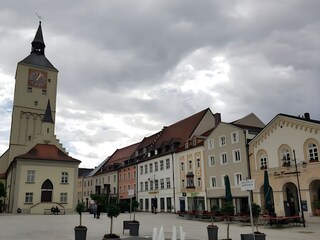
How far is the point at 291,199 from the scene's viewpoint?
107ft

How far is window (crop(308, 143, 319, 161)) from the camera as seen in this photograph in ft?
97.6

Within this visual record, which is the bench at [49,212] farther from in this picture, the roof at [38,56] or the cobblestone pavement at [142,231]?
the roof at [38,56]

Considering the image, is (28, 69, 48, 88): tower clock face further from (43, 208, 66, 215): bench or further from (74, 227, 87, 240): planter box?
(74, 227, 87, 240): planter box

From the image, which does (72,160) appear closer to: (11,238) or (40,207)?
(40,207)

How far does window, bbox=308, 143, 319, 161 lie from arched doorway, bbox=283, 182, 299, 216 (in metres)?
3.99

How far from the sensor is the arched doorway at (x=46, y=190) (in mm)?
51250

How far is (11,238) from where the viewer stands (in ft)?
56.6

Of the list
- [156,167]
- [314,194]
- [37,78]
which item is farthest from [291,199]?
[37,78]

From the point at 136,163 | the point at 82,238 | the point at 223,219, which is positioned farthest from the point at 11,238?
the point at 136,163

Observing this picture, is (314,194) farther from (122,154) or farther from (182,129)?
(122,154)

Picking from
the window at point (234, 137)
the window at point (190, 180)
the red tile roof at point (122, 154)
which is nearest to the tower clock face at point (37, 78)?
the red tile roof at point (122, 154)

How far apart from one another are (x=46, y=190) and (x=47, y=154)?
599cm

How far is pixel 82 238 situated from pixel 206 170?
29.8 meters

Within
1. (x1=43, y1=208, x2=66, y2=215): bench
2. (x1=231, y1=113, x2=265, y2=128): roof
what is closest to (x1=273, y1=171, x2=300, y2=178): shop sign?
(x1=231, y1=113, x2=265, y2=128): roof
